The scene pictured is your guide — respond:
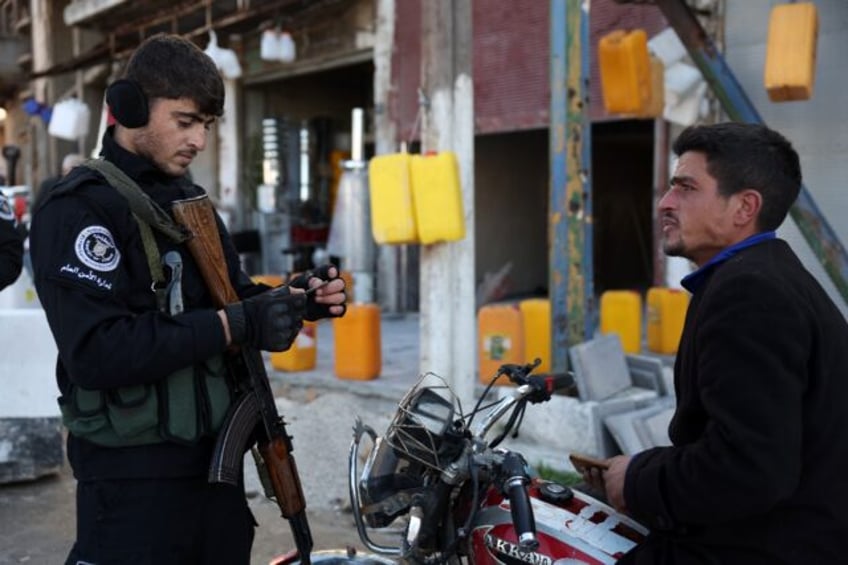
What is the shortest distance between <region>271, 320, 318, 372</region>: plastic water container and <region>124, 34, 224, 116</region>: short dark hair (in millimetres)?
4724

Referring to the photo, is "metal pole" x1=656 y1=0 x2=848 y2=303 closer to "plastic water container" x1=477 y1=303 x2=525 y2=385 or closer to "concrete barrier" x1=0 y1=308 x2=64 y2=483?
"plastic water container" x1=477 y1=303 x2=525 y2=385

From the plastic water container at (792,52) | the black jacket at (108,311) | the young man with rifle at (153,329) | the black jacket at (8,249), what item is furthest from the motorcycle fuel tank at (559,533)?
the plastic water container at (792,52)

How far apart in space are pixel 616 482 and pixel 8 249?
2697 mm

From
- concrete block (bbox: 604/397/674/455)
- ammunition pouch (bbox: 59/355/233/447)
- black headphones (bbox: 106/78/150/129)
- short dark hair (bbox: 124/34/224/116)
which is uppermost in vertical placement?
short dark hair (bbox: 124/34/224/116)

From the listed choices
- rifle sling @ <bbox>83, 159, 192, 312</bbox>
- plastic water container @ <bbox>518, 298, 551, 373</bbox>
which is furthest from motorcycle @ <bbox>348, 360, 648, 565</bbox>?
plastic water container @ <bbox>518, 298, 551, 373</bbox>

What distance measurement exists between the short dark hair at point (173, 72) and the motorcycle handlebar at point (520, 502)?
1156mm

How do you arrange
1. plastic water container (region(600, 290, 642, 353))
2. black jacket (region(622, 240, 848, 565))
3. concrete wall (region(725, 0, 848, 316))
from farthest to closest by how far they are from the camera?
plastic water container (region(600, 290, 642, 353)) < concrete wall (region(725, 0, 848, 316)) < black jacket (region(622, 240, 848, 565))

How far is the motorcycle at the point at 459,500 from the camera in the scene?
1.89 m

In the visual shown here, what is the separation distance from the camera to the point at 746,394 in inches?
61.9

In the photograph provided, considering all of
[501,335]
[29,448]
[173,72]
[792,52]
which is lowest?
[29,448]

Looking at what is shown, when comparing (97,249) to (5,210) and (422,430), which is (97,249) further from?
(5,210)

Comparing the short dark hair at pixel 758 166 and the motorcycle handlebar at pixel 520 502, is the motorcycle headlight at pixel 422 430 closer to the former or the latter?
the motorcycle handlebar at pixel 520 502

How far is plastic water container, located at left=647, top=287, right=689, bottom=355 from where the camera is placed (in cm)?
667

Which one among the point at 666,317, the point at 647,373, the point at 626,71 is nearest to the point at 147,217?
the point at 647,373
